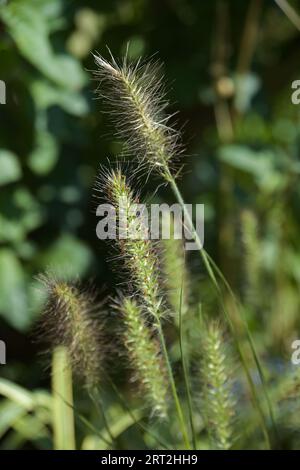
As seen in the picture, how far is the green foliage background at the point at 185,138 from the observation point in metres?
1.64

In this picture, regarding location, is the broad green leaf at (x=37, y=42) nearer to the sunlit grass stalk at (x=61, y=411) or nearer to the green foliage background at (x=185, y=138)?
the green foliage background at (x=185, y=138)

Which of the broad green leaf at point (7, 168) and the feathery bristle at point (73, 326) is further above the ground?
the broad green leaf at point (7, 168)

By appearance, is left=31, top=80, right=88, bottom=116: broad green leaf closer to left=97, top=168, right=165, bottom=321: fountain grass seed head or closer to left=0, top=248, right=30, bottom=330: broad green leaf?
left=0, top=248, right=30, bottom=330: broad green leaf

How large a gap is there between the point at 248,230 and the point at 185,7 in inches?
26.6

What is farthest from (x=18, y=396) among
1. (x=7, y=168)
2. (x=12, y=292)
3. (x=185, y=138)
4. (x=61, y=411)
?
(x=185, y=138)

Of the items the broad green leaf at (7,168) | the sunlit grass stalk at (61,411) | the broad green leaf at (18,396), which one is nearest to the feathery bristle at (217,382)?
the sunlit grass stalk at (61,411)

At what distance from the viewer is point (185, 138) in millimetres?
2127

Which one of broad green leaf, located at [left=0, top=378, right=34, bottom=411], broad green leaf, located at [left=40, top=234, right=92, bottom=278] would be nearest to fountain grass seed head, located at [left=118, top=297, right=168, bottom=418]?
broad green leaf, located at [left=0, top=378, right=34, bottom=411]

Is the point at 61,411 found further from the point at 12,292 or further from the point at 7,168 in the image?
the point at 7,168

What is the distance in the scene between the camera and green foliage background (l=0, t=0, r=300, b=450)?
1.64 m

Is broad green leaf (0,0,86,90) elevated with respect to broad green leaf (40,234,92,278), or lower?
elevated

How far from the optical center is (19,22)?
59.2 inches
